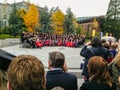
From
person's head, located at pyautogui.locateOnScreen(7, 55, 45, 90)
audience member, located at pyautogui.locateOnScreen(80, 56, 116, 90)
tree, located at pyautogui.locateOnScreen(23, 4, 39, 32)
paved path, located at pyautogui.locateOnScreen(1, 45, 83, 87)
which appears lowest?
paved path, located at pyautogui.locateOnScreen(1, 45, 83, 87)

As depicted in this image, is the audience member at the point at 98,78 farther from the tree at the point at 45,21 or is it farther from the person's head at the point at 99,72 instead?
the tree at the point at 45,21

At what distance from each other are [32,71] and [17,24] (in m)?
68.5

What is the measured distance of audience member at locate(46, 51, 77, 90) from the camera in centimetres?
504

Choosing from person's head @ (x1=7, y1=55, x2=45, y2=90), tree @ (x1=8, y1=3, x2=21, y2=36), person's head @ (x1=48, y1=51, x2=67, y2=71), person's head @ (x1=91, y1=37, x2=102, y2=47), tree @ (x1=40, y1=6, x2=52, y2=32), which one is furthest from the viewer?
tree @ (x1=8, y1=3, x2=21, y2=36)

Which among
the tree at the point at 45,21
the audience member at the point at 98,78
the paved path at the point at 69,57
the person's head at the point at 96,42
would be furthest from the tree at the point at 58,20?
the audience member at the point at 98,78

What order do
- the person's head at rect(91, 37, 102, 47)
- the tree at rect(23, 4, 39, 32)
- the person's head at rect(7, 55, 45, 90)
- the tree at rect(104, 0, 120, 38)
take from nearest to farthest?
1. the person's head at rect(7, 55, 45, 90)
2. the person's head at rect(91, 37, 102, 47)
3. the tree at rect(23, 4, 39, 32)
4. the tree at rect(104, 0, 120, 38)

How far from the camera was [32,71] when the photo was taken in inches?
121

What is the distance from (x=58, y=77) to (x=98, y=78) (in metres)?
0.46

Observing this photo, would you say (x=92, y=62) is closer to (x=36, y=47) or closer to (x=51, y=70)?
(x=51, y=70)

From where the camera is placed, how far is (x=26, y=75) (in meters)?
3.05

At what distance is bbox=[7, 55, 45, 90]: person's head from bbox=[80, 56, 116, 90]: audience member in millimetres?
→ 1895

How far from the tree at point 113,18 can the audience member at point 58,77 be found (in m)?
86.4

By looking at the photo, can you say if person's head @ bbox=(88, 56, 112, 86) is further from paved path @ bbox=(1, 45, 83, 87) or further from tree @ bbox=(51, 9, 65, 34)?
tree @ bbox=(51, 9, 65, 34)

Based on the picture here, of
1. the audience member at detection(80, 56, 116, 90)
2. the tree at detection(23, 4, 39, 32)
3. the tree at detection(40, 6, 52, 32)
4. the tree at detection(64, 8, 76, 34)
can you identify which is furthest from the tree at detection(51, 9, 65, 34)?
the audience member at detection(80, 56, 116, 90)
